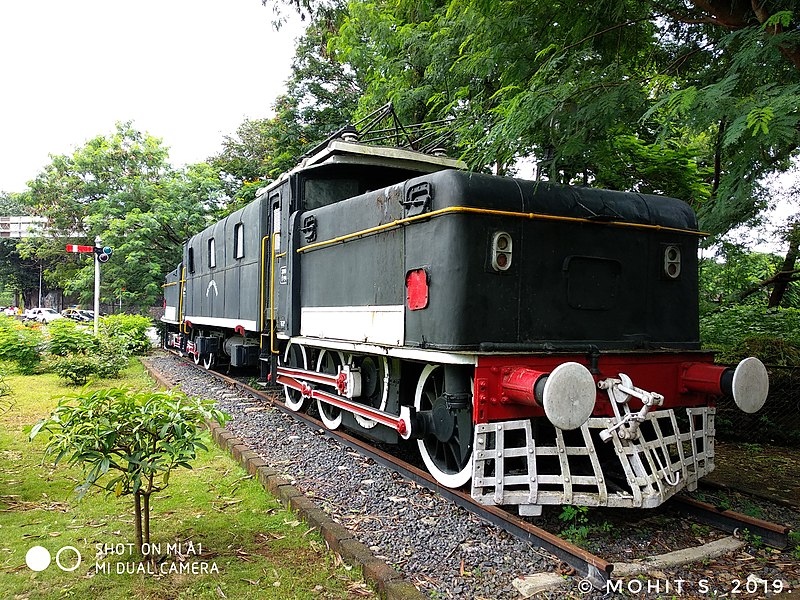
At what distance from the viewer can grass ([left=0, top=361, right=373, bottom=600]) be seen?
344 centimetres

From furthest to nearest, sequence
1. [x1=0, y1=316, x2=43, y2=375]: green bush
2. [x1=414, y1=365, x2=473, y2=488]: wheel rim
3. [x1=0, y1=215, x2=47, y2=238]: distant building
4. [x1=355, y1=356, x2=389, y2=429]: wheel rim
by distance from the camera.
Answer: [x1=0, y1=215, x2=47, y2=238]: distant building
[x1=0, y1=316, x2=43, y2=375]: green bush
[x1=355, y1=356, x2=389, y2=429]: wheel rim
[x1=414, y1=365, x2=473, y2=488]: wheel rim

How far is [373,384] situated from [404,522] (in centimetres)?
197

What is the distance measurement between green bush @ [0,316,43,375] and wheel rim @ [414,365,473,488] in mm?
11165

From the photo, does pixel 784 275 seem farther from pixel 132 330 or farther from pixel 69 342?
pixel 132 330

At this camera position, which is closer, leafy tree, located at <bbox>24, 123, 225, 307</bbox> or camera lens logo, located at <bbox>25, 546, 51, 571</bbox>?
camera lens logo, located at <bbox>25, 546, 51, 571</bbox>

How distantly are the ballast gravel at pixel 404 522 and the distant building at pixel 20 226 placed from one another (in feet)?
120

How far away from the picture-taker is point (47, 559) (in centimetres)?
372

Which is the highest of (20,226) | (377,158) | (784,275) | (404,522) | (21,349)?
(20,226)

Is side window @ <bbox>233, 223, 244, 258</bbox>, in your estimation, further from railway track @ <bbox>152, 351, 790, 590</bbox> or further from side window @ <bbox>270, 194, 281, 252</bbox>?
railway track @ <bbox>152, 351, 790, 590</bbox>

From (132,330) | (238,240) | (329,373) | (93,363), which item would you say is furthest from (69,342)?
(329,373)

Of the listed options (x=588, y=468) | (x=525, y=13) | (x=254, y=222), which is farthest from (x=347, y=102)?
(x=588, y=468)

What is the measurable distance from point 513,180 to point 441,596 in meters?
3.06

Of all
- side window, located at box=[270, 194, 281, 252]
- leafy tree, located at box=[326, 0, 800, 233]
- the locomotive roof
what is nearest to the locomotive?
leafy tree, located at box=[326, 0, 800, 233]

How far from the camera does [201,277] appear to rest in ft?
43.2
